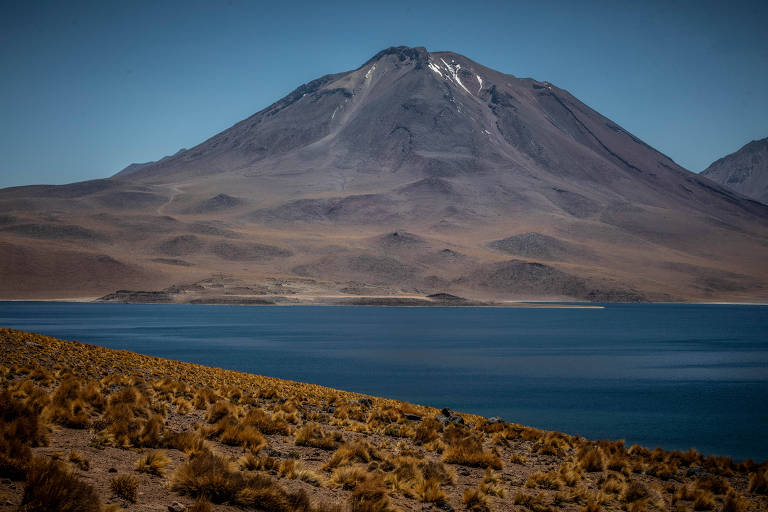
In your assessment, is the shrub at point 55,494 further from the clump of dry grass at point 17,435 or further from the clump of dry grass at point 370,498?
the clump of dry grass at point 370,498

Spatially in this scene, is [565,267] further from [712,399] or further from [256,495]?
[256,495]

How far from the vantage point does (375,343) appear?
6644cm

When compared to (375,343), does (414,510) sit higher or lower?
higher

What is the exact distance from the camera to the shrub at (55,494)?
702cm

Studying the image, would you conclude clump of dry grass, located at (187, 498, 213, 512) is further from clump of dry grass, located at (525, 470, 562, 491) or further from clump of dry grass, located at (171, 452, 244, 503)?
clump of dry grass, located at (525, 470, 562, 491)

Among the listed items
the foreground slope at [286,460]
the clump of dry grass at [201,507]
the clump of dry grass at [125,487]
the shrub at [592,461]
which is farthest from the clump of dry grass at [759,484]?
the clump of dry grass at [125,487]

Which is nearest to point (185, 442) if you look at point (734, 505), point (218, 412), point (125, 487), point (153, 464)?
point (153, 464)

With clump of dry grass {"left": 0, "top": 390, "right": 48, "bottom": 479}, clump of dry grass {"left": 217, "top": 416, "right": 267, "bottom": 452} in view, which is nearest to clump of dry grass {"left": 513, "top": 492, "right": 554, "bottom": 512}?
clump of dry grass {"left": 217, "top": 416, "right": 267, "bottom": 452}

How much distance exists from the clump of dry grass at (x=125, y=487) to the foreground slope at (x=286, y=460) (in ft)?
0.05

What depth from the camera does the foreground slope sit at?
848 centimetres

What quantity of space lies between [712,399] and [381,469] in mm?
29295

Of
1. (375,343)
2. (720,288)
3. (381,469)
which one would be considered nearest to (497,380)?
(375,343)

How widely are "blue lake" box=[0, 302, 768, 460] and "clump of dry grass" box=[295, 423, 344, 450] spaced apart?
13.8 metres

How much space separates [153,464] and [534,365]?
144ft
